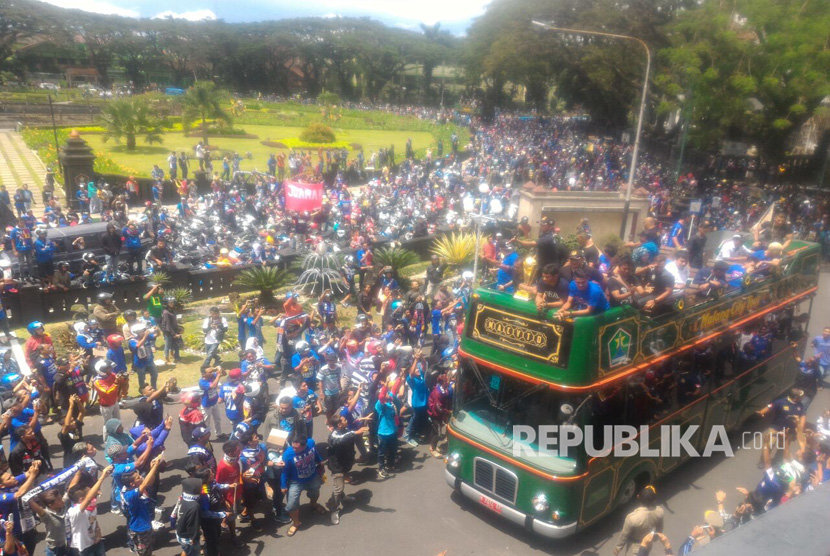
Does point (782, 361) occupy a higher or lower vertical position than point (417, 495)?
higher

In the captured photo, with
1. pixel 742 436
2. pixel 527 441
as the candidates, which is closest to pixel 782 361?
pixel 742 436

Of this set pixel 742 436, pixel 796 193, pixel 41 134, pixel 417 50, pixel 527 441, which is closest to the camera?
pixel 527 441

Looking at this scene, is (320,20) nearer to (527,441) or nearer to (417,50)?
(417,50)

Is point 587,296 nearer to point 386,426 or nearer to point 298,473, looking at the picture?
point 386,426

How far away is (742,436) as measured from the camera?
1006 centimetres

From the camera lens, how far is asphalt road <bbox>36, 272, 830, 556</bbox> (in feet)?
23.3

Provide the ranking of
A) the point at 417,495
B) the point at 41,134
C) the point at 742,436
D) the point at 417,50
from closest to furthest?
the point at 417,495
the point at 742,436
the point at 41,134
the point at 417,50

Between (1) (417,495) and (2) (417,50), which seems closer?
(1) (417,495)

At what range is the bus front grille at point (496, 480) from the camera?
697cm

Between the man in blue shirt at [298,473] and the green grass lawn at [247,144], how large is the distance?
99.6 feet

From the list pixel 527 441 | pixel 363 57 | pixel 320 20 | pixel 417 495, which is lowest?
pixel 417 495

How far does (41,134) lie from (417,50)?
80.1 metres

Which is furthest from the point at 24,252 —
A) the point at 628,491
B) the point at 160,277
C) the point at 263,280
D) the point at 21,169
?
the point at 21,169

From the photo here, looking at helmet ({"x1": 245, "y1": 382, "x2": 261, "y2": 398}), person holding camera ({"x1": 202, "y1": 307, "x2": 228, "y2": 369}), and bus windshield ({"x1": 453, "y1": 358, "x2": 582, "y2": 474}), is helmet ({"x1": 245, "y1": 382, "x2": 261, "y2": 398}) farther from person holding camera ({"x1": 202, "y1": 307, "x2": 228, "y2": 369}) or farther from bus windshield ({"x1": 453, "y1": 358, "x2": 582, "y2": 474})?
bus windshield ({"x1": 453, "y1": 358, "x2": 582, "y2": 474})
